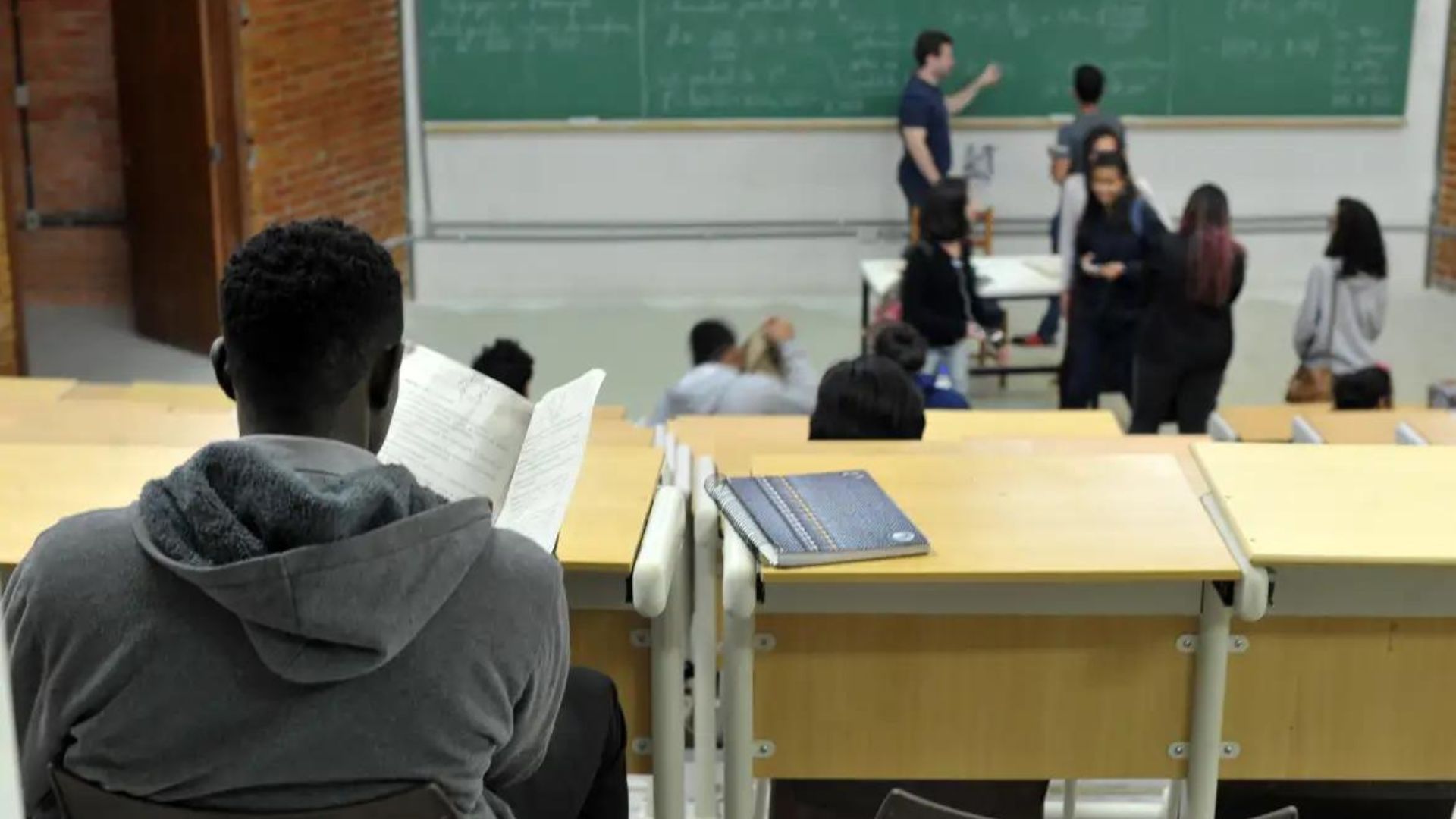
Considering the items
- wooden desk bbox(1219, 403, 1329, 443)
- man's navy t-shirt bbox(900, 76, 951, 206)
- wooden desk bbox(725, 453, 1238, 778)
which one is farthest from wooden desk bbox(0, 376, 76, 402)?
man's navy t-shirt bbox(900, 76, 951, 206)

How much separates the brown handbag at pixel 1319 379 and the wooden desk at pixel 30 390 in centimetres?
416

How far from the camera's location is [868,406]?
12.8 ft

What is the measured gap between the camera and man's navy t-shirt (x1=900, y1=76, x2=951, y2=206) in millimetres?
8227

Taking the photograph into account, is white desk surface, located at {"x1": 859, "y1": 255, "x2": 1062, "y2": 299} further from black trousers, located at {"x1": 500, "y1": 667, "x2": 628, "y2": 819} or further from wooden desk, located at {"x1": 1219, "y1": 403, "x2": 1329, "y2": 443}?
black trousers, located at {"x1": 500, "y1": 667, "x2": 628, "y2": 819}

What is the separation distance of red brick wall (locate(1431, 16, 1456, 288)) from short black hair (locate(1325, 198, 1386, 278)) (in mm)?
3043

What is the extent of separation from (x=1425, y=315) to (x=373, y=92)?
17.3 ft

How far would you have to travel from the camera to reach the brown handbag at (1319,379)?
19.9 ft

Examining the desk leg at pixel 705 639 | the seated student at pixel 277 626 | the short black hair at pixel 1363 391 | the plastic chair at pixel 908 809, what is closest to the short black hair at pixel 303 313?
the seated student at pixel 277 626

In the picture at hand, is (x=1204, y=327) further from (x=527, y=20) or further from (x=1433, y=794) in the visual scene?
(x=527, y=20)

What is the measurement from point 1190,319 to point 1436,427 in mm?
2066

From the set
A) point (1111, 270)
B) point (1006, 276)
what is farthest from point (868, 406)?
point (1006, 276)

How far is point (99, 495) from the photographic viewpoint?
2.57 meters

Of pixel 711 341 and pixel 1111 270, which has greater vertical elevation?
pixel 1111 270

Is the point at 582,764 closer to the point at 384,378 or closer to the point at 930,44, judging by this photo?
the point at 384,378
